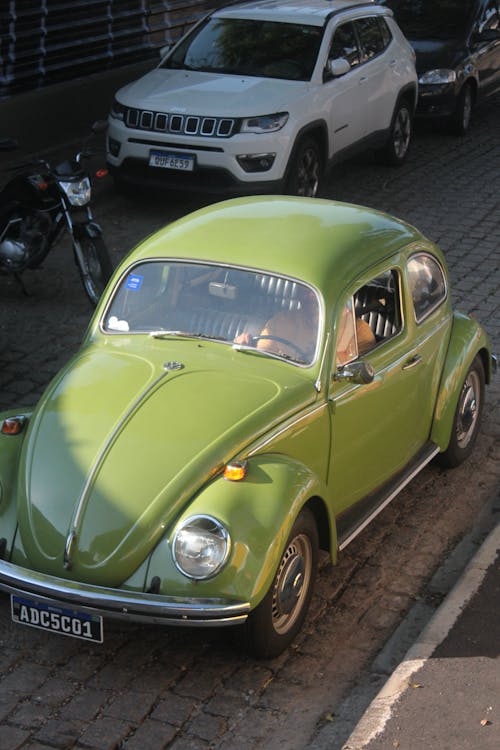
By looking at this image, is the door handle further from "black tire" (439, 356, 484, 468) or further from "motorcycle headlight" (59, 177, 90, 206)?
"motorcycle headlight" (59, 177, 90, 206)

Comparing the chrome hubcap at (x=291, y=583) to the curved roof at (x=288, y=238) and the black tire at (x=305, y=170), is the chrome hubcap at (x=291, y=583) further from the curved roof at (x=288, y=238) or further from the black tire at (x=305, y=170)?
the black tire at (x=305, y=170)

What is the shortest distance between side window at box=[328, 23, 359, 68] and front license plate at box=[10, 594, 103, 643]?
8.98m

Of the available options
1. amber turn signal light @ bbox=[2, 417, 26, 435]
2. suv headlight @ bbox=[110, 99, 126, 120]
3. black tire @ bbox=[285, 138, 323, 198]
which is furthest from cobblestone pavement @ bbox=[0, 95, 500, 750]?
black tire @ bbox=[285, 138, 323, 198]

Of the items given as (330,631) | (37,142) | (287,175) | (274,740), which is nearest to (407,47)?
(287,175)

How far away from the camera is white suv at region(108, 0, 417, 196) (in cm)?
1184

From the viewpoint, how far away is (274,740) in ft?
16.9

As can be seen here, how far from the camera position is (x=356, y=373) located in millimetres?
6203

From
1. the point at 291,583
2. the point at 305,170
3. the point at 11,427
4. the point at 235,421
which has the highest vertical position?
the point at 235,421

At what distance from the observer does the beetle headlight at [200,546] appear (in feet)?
17.2

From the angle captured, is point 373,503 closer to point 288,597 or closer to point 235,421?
point 288,597

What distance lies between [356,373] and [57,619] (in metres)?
1.96

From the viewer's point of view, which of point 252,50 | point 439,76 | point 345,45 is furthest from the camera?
point 439,76

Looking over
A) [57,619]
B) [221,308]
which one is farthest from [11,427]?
[221,308]

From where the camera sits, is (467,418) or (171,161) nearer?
(467,418)
